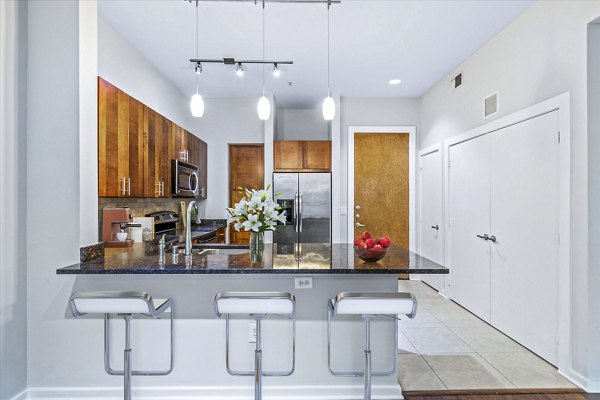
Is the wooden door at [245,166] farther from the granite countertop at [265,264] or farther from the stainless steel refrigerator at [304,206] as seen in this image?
the granite countertop at [265,264]

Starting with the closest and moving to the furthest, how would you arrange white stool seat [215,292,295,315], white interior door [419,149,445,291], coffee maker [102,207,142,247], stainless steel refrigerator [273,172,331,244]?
white stool seat [215,292,295,315]
coffee maker [102,207,142,247]
white interior door [419,149,445,291]
stainless steel refrigerator [273,172,331,244]

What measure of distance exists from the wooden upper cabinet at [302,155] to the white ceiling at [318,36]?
87 cm

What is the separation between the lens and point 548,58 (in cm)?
259

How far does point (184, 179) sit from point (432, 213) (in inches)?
131

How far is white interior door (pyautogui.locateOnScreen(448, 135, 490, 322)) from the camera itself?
346 cm

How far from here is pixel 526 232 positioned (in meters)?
2.85

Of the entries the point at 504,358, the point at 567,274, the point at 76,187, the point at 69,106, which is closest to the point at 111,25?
the point at 69,106

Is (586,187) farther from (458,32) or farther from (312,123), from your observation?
(312,123)

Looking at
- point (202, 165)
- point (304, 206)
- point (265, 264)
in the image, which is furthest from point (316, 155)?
point (265, 264)

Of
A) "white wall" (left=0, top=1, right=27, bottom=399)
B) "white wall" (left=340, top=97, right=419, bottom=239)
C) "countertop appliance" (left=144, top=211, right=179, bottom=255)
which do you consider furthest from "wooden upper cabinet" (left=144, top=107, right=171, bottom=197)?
"white wall" (left=340, top=97, right=419, bottom=239)

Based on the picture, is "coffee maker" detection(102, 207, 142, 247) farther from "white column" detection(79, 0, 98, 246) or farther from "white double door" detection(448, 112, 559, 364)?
"white double door" detection(448, 112, 559, 364)

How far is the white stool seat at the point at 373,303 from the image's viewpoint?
1.70m

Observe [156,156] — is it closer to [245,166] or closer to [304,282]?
[245,166]

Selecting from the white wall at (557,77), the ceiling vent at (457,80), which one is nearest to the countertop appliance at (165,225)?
the white wall at (557,77)
